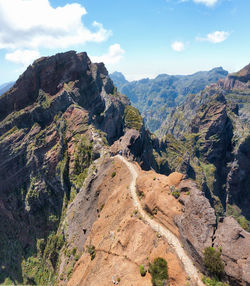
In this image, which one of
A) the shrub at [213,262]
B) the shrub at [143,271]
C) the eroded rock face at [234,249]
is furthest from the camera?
the shrub at [143,271]

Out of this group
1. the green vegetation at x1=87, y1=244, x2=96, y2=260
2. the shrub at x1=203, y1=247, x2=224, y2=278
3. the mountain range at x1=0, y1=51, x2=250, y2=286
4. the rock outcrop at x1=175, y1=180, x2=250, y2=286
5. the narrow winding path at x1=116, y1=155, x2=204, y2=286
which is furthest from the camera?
the green vegetation at x1=87, y1=244, x2=96, y2=260

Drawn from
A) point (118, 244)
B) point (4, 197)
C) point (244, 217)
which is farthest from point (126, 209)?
point (244, 217)

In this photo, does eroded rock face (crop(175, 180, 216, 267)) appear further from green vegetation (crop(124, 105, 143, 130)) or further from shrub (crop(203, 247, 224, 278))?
green vegetation (crop(124, 105, 143, 130))

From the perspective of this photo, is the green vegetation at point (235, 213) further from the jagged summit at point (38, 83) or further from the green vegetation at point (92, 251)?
the green vegetation at point (92, 251)

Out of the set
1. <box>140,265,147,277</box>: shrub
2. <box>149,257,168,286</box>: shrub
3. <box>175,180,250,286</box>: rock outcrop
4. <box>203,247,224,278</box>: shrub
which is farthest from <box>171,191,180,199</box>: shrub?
<box>140,265,147,277</box>: shrub

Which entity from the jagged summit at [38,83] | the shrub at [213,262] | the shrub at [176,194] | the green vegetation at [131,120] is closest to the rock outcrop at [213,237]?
the shrub at [213,262]

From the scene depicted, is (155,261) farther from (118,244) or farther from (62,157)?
(62,157)
